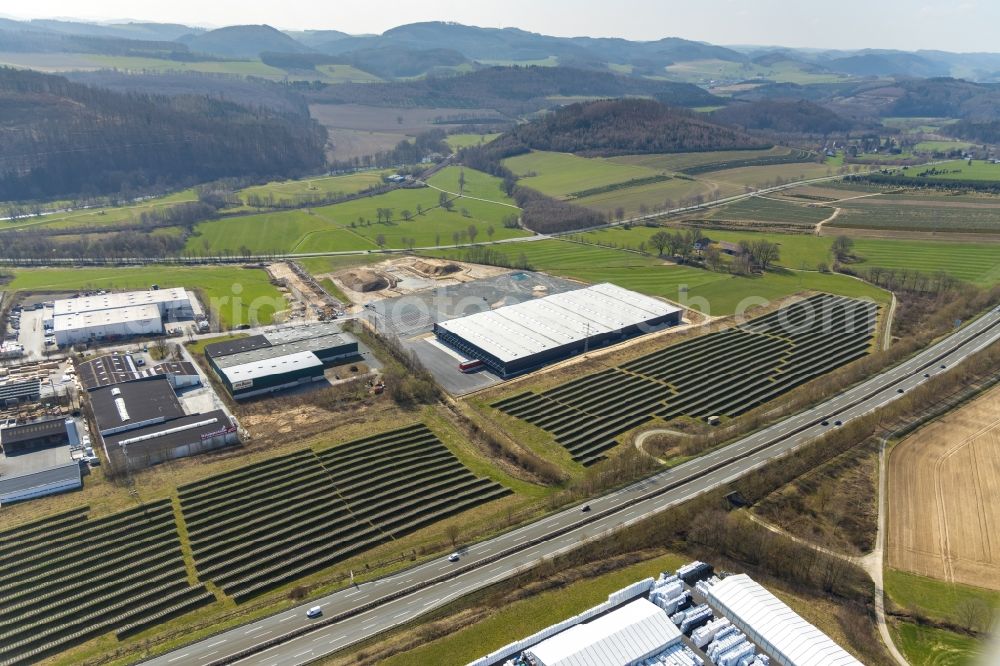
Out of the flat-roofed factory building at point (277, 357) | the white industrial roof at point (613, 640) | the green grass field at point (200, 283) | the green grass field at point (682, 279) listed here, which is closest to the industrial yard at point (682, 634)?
the white industrial roof at point (613, 640)

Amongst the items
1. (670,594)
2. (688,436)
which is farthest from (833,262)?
(670,594)

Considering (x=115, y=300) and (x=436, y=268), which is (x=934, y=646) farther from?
(x=115, y=300)

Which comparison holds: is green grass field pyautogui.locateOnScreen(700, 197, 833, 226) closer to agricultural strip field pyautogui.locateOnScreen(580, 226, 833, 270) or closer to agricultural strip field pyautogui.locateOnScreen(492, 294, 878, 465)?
agricultural strip field pyautogui.locateOnScreen(580, 226, 833, 270)

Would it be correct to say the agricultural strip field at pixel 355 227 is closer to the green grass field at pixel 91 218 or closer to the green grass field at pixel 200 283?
the green grass field at pixel 200 283

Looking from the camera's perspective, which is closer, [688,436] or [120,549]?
[120,549]

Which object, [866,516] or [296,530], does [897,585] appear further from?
[296,530]

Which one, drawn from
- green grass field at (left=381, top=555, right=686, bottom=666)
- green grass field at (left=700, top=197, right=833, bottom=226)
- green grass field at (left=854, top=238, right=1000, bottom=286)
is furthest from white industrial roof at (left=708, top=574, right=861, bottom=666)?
green grass field at (left=700, top=197, right=833, bottom=226)

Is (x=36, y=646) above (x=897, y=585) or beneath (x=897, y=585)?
beneath
